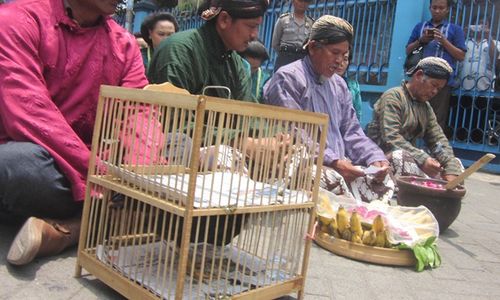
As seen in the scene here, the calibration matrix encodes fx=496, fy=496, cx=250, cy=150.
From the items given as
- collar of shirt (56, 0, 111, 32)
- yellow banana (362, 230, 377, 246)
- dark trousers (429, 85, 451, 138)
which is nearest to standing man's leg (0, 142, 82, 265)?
collar of shirt (56, 0, 111, 32)

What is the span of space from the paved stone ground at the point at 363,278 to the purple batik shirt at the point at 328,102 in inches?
29.1

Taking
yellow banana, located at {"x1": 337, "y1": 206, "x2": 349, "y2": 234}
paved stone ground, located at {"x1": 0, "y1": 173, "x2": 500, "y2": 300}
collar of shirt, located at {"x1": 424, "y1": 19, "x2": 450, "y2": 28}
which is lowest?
paved stone ground, located at {"x1": 0, "y1": 173, "x2": 500, "y2": 300}

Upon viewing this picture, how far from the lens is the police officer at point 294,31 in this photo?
5.39 meters

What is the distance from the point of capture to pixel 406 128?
3955 millimetres

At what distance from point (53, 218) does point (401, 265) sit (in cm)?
162

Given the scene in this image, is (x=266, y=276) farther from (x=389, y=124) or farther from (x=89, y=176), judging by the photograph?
(x=389, y=124)

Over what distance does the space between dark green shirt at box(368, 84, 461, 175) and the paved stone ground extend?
77 centimetres

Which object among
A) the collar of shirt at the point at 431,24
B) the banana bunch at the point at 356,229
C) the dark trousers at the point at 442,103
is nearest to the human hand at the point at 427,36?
the collar of shirt at the point at 431,24

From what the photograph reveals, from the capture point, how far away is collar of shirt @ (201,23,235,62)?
8.34ft

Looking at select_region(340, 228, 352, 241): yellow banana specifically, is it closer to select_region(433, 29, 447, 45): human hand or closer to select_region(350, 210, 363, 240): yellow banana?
select_region(350, 210, 363, 240): yellow banana

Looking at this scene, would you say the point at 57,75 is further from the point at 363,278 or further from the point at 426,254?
the point at 426,254

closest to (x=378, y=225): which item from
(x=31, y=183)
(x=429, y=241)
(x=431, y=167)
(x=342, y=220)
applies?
(x=342, y=220)

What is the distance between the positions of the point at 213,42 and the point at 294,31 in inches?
119

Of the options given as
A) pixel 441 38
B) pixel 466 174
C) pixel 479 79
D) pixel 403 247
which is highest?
pixel 441 38
